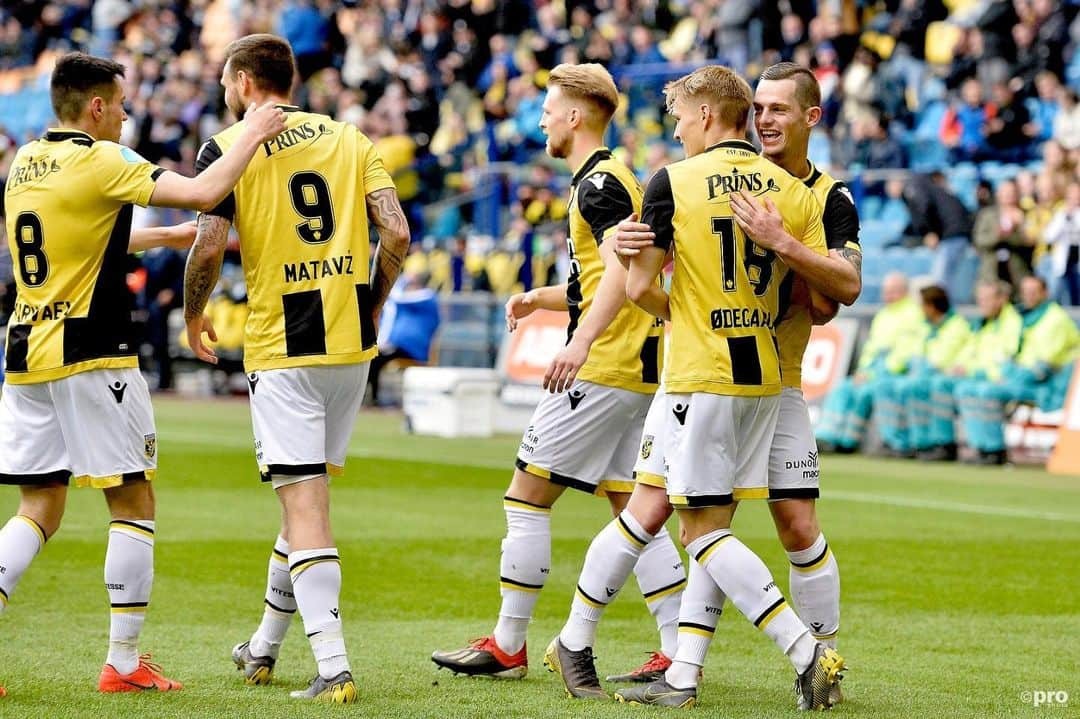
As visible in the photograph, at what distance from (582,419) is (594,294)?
51 centimetres

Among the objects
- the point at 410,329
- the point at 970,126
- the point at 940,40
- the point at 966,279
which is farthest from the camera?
the point at 940,40

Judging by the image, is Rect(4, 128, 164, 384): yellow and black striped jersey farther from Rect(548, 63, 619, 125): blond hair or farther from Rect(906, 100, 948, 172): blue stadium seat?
Rect(906, 100, 948, 172): blue stadium seat

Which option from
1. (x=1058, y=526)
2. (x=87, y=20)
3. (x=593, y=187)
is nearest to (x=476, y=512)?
(x=1058, y=526)

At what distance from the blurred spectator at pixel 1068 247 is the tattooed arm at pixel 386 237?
1378cm

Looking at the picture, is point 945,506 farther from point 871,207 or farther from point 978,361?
point 871,207

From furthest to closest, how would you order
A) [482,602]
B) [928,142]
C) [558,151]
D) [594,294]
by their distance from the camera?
1. [928,142]
2. [482,602]
3. [558,151]
4. [594,294]

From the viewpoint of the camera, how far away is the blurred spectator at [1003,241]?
1911cm

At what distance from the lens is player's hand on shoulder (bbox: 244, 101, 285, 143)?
6109 mm

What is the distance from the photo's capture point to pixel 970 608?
8984mm

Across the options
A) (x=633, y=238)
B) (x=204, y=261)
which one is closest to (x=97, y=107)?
(x=204, y=261)

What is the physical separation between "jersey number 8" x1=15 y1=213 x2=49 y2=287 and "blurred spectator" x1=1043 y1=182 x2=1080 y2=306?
14545mm

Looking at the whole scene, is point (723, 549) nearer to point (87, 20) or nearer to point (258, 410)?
point (258, 410)

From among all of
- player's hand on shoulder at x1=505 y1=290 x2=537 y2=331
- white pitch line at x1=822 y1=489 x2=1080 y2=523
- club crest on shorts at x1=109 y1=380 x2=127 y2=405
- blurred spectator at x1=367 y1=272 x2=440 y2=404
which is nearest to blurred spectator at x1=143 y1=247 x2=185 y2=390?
blurred spectator at x1=367 y1=272 x2=440 y2=404

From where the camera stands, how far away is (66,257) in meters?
6.43
